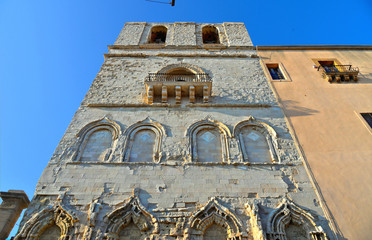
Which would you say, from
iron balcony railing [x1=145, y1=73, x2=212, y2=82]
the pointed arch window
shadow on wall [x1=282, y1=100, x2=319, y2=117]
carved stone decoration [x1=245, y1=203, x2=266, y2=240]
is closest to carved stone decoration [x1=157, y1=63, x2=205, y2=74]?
iron balcony railing [x1=145, y1=73, x2=212, y2=82]

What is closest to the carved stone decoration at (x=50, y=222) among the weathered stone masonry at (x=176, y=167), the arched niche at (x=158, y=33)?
the weathered stone masonry at (x=176, y=167)

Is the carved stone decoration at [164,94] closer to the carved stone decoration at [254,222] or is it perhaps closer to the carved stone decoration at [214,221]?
the carved stone decoration at [214,221]

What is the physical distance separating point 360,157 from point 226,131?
155 inches

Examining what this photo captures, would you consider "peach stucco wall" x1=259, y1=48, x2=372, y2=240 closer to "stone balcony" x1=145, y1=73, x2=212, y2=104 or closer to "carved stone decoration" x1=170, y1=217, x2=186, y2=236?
"stone balcony" x1=145, y1=73, x2=212, y2=104

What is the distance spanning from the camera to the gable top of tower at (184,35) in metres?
12.3

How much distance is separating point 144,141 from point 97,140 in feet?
4.90

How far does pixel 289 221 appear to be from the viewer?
17.6ft

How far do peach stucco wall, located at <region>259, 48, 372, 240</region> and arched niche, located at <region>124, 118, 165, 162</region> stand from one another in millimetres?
4451

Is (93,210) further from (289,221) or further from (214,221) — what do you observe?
(289,221)

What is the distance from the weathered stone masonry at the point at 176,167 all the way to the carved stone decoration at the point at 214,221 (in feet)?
0.07

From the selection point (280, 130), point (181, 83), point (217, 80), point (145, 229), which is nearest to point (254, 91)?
point (217, 80)

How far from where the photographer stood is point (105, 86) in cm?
927

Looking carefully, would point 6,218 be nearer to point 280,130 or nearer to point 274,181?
point 274,181

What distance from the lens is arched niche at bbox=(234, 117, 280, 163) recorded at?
6.79m
